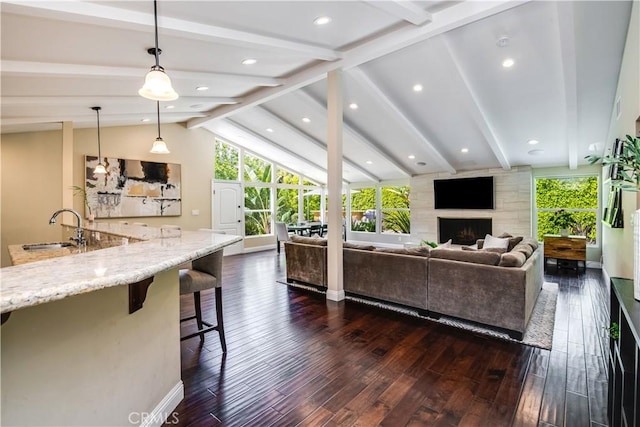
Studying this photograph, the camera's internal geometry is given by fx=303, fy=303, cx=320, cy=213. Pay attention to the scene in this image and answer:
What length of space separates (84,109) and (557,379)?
6.50 m

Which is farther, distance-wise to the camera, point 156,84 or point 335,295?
point 335,295

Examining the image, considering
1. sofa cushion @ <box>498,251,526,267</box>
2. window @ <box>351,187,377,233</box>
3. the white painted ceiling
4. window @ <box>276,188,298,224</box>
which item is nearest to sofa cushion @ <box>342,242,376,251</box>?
sofa cushion @ <box>498,251,526,267</box>

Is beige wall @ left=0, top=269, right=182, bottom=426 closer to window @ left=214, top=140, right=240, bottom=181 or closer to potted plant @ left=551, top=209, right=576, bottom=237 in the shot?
window @ left=214, top=140, right=240, bottom=181

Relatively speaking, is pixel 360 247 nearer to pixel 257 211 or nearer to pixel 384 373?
pixel 384 373

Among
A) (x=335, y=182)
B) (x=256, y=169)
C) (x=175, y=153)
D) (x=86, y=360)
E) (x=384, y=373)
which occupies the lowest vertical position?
(x=384, y=373)

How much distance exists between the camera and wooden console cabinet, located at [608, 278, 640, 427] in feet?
4.12

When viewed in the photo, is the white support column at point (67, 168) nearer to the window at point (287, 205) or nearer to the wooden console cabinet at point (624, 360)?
the window at point (287, 205)

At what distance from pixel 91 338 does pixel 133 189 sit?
5.91 meters

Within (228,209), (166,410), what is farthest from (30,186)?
(166,410)

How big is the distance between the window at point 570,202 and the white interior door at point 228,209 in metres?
7.47

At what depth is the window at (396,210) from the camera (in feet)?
30.4

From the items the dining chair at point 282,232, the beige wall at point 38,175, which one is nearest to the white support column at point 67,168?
the beige wall at point 38,175

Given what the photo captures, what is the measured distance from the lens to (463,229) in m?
7.92

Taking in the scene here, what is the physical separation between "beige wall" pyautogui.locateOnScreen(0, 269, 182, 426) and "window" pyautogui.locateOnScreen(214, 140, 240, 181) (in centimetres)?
669
